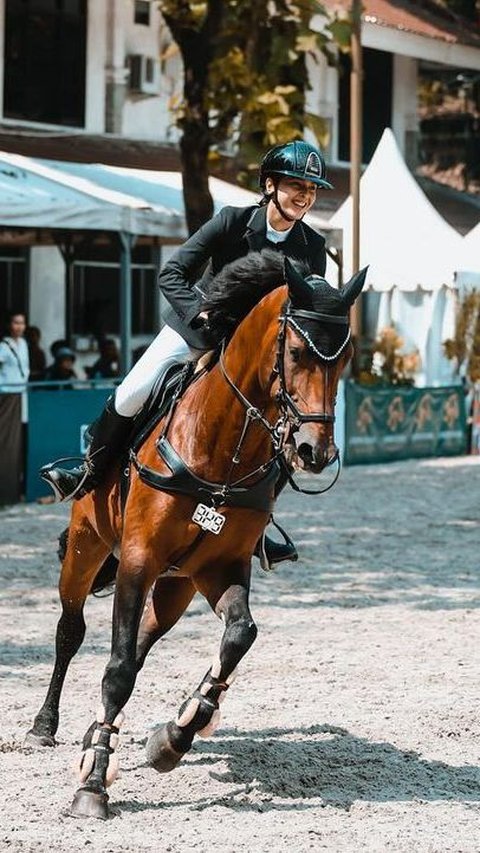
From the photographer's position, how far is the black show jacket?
6801 millimetres

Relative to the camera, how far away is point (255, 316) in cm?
645

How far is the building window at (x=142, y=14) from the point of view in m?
28.5

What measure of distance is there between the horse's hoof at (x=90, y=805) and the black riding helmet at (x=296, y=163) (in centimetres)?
260

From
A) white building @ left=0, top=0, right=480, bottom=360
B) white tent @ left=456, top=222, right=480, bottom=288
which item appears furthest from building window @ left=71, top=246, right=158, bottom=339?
white tent @ left=456, top=222, right=480, bottom=288

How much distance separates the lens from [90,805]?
250 inches

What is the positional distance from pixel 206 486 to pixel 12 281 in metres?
19.5

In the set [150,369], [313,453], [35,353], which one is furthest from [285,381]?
[35,353]

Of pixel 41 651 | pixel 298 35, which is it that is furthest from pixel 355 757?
pixel 298 35

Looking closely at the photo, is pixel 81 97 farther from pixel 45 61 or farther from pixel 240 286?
pixel 240 286

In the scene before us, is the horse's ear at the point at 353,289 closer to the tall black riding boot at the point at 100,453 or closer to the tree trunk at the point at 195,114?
the tall black riding boot at the point at 100,453

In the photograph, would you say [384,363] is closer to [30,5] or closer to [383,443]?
[383,443]

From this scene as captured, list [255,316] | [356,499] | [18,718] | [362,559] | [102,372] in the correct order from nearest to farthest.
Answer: [255,316], [18,718], [362,559], [356,499], [102,372]

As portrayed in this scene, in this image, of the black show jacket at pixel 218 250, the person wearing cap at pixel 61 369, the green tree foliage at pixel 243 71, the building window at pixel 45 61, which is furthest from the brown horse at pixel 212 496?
the building window at pixel 45 61

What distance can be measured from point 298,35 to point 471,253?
740 centimetres
